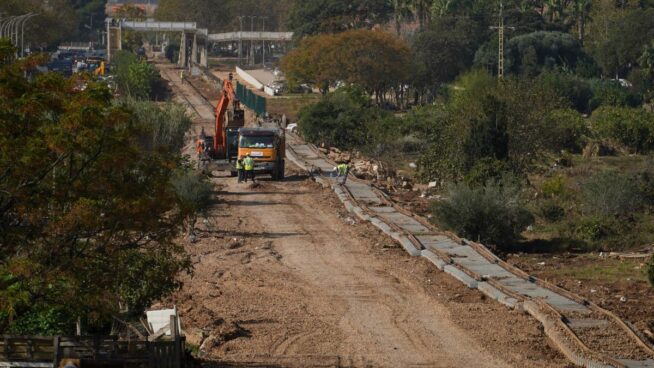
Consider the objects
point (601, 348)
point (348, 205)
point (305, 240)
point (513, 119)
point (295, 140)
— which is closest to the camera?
point (601, 348)

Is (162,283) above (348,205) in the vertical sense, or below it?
above

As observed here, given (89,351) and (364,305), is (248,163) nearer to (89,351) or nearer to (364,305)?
(364,305)

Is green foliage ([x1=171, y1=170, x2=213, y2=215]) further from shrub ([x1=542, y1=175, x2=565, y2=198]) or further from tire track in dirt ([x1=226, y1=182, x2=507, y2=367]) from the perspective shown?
shrub ([x1=542, y1=175, x2=565, y2=198])

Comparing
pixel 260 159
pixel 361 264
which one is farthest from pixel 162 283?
pixel 260 159

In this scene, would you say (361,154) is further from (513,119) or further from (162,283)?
(162,283)

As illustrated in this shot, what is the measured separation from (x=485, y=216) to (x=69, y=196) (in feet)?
69.3

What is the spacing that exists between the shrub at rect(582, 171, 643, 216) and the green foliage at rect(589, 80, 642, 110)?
56.2 metres

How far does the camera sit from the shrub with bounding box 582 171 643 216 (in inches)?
1784

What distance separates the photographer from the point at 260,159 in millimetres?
53031

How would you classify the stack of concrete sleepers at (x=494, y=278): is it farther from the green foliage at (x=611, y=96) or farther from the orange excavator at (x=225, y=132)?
the green foliage at (x=611, y=96)

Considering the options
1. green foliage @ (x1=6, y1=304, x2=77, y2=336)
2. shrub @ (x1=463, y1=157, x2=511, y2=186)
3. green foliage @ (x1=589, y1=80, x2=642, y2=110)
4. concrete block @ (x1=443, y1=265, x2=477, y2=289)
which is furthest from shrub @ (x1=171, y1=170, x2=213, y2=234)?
green foliage @ (x1=589, y1=80, x2=642, y2=110)

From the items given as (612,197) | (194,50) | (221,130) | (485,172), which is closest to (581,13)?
(194,50)

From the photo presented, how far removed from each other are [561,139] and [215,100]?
4378cm

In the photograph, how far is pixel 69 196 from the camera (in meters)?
19.4
